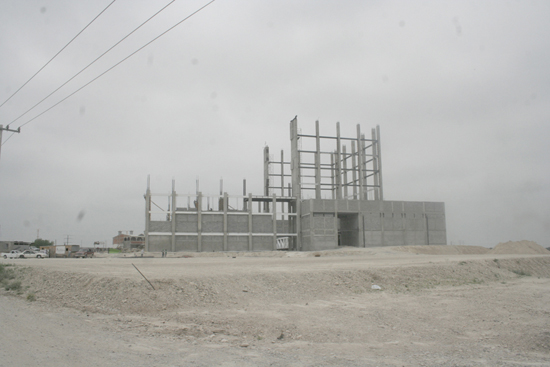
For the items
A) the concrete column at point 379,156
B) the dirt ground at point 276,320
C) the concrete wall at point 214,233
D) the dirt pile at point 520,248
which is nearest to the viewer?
the dirt ground at point 276,320

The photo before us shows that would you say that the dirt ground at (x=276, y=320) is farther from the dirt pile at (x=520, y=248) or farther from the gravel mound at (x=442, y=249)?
the dirt pile at (x=520, y=248)

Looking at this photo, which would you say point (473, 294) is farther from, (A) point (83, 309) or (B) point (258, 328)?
(A) point (83, 309)

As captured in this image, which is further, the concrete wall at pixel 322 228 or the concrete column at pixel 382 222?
the concrete column at pixel 382 222

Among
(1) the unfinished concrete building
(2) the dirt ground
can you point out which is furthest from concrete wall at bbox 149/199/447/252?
(2) the dirt ground

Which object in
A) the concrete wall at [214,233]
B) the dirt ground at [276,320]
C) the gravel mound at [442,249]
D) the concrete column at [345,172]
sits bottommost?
the gravel mound at [442,249]

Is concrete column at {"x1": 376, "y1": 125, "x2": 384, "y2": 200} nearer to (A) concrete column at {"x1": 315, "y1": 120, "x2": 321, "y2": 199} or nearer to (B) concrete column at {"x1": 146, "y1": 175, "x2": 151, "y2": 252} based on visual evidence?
(A) concrete column at {"x1": 315, "y1": 120, "x2": 321, "y2": 199}

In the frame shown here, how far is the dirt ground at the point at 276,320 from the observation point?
898cm

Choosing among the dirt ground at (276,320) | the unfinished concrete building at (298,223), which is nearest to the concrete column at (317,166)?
the unfinished concrete building at (298,223)

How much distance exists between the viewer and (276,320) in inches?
483

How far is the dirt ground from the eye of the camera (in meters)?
8.98

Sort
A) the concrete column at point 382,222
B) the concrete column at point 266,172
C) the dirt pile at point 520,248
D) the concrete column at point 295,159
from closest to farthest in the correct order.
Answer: the dirt pile at point 520,248 < the concrete column at point 382,222 < the concrete column at point 295,159 < the concrete column at point 266,172

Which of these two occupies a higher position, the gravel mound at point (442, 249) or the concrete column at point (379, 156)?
the concrete column at point (379, 156)

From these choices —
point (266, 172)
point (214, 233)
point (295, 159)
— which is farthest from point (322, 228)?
point (266, 172)

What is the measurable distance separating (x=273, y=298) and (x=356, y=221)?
44.9 meters
